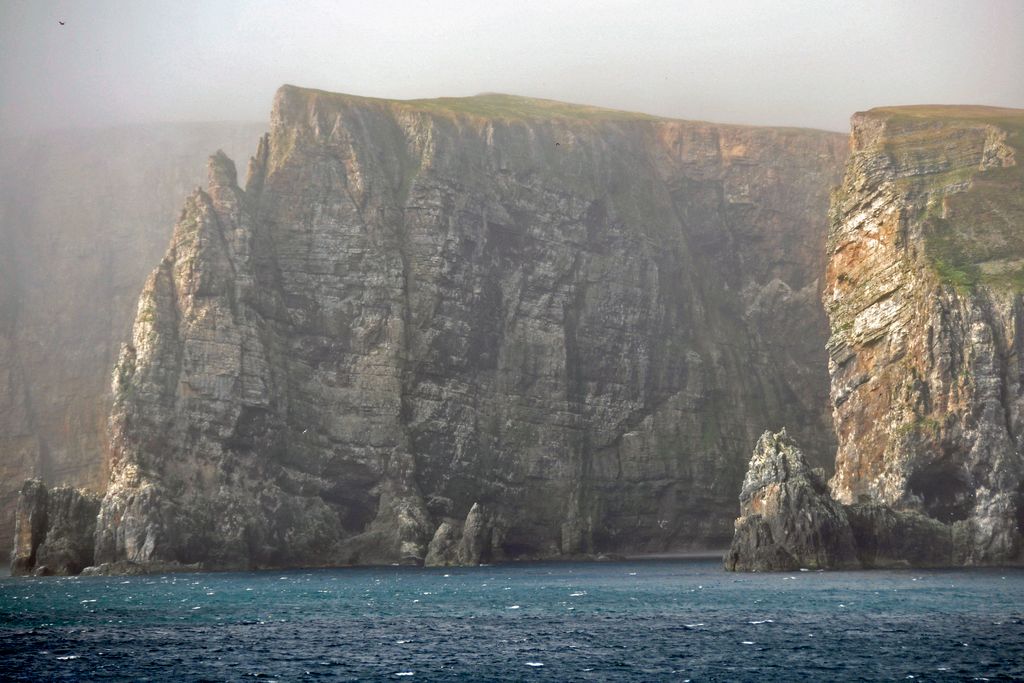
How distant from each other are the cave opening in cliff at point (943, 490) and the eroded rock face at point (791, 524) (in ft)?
34.0

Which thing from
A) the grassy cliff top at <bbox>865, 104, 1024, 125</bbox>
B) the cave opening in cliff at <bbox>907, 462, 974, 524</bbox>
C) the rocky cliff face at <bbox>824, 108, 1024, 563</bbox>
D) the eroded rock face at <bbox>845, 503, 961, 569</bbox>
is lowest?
the eroded rock face at <bbox>845, 503, 961, 569</bbox>

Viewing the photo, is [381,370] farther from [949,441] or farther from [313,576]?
[949,441]

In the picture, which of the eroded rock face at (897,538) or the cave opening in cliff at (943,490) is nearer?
the eroded rock face at (897,538)

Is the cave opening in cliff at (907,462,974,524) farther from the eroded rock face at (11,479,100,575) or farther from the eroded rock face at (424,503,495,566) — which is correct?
the eroded rock face at (11,479,100,575)

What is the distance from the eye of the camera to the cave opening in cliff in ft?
478

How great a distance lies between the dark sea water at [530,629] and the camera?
222ft

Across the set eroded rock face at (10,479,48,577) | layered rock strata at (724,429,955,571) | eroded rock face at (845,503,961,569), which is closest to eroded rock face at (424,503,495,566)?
layered rock strata at (724,429,955,571)

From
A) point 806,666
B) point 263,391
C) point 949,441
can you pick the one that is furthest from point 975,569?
point 263,391

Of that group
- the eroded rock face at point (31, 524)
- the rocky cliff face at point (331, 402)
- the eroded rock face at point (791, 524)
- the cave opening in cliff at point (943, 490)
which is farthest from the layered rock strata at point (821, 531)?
the eroded rock face at point (31, 524)

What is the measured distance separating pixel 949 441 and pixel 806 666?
83619 mm

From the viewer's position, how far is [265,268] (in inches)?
7288

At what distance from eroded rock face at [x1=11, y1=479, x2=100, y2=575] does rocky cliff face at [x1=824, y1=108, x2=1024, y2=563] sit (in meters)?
88.7

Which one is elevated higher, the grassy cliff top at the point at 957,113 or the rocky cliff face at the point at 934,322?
the grassy cliff top at the point at 957,113

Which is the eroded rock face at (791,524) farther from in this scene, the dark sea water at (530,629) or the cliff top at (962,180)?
the cliff top at (962,180)
